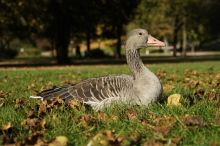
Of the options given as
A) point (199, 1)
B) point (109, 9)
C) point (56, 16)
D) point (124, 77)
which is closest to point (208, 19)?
point (199, 1)

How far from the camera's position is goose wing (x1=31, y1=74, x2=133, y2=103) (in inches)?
191

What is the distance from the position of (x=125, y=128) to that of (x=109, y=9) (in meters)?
24.4

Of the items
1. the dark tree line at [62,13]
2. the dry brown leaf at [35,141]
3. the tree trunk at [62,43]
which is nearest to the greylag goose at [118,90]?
the dry brown leaf at [35,141]

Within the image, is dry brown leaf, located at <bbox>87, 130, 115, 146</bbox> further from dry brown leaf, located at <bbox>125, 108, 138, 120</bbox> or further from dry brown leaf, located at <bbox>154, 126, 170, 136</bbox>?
dry brown leaf, located at <bbox>125, 108, 138, 120</bbox>

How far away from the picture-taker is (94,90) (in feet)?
16.3

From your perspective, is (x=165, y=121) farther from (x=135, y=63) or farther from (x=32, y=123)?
(x=135, y=63)

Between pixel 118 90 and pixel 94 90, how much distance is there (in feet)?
1.24

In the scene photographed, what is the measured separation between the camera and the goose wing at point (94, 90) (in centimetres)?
486

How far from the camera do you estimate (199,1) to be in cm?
3922

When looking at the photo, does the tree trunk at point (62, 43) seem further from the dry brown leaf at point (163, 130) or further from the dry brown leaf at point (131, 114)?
the dry brown leaf at point (163, 130)

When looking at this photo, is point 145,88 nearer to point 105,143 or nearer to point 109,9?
point 105,143

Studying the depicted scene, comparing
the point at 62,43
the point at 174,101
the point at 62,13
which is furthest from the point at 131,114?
the point at 62,43

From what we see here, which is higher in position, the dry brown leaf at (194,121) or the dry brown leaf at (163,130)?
the dry brown leaf at (194,121)

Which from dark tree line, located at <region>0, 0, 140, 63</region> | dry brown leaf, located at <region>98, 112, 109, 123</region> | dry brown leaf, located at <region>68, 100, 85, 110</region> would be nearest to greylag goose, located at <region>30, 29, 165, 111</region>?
dry brown leaf, located at <region>68, 100, 85, 110</region>
